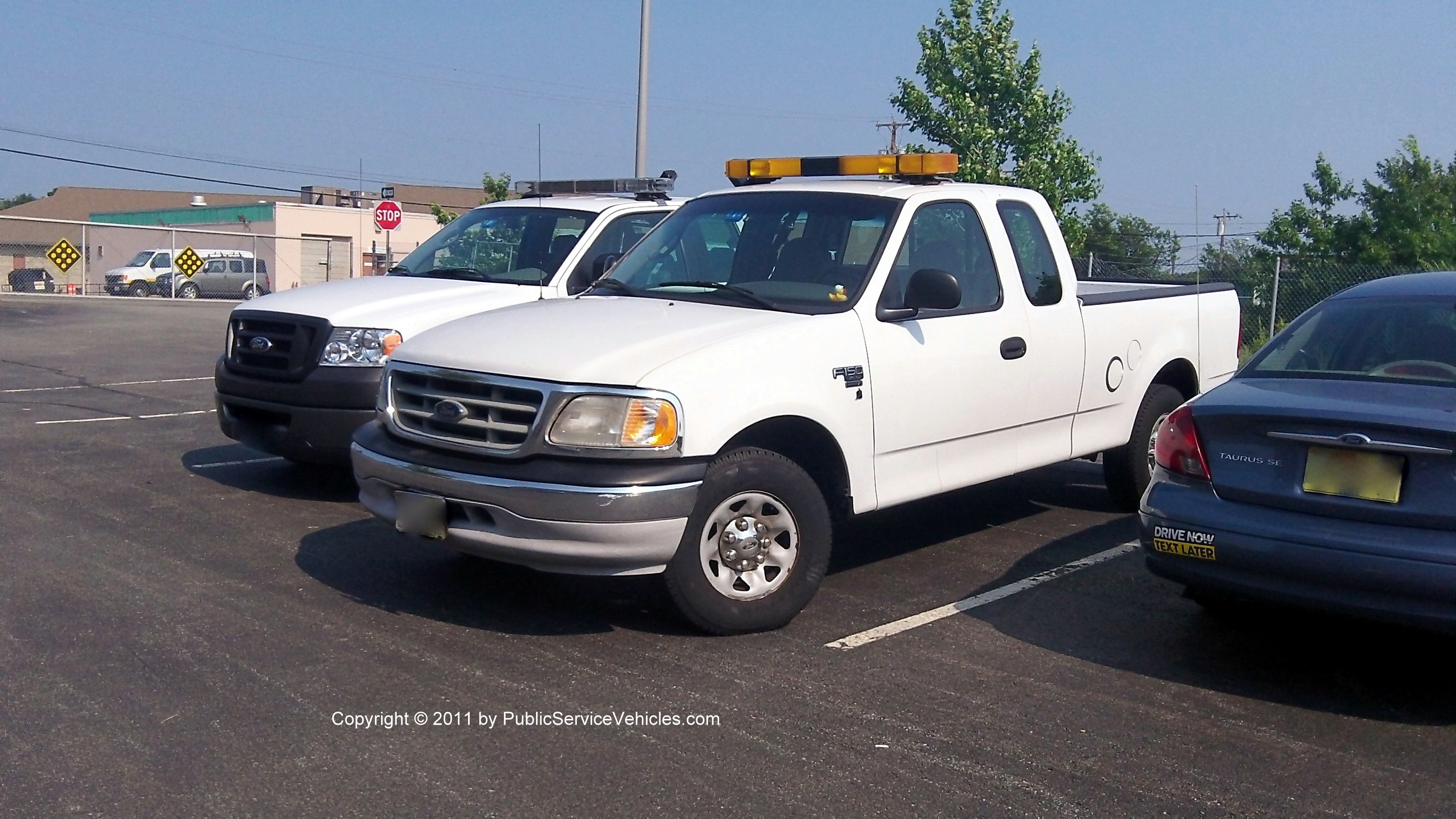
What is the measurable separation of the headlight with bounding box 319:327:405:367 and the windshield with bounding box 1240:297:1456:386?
15.2ft

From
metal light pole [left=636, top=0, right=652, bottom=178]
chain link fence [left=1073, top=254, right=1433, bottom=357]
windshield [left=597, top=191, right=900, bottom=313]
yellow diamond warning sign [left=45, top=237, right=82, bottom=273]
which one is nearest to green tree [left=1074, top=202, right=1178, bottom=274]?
chain link fence [left=1073, top=254, right=1433, bottom=357]

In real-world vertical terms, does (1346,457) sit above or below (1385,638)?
above

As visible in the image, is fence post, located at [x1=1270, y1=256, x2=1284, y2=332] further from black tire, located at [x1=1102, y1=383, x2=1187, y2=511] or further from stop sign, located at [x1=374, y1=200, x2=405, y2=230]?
stop sign, located at [x1=374, y1=200, x2=405, y2=230]

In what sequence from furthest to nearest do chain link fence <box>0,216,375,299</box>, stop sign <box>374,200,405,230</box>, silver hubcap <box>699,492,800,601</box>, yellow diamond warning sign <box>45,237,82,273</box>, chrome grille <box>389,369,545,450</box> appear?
1. chain link fence <box>0,216,375,299</box>
2. yellow diamond warning sign <box>45,237,82,273</box>
3. stop sign <box>374,200,405,230</box>
4. silver hubcap <box>699,492,800,601</box>
5. chrome grille <box>389,369,545,450</box>

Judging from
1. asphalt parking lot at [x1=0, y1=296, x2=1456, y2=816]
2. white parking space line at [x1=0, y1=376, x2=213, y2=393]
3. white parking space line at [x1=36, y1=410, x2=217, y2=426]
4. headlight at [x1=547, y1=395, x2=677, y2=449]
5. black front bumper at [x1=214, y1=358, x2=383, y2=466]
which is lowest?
asphalt parking lot at [x1=0, y1=296, x2=1456, y2=816]

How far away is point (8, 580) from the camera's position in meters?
5.93

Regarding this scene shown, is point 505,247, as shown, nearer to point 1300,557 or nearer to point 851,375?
point 851,375

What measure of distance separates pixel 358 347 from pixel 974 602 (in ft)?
12.6

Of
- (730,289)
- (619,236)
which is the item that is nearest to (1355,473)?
(730,289)

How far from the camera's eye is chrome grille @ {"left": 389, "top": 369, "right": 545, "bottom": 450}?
518cm

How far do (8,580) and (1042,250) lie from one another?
5.38 m

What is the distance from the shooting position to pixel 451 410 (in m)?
5.38

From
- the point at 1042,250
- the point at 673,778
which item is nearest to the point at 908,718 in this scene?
the point at 673,778

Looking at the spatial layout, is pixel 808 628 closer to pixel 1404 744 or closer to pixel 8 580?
pixel 1404 744
